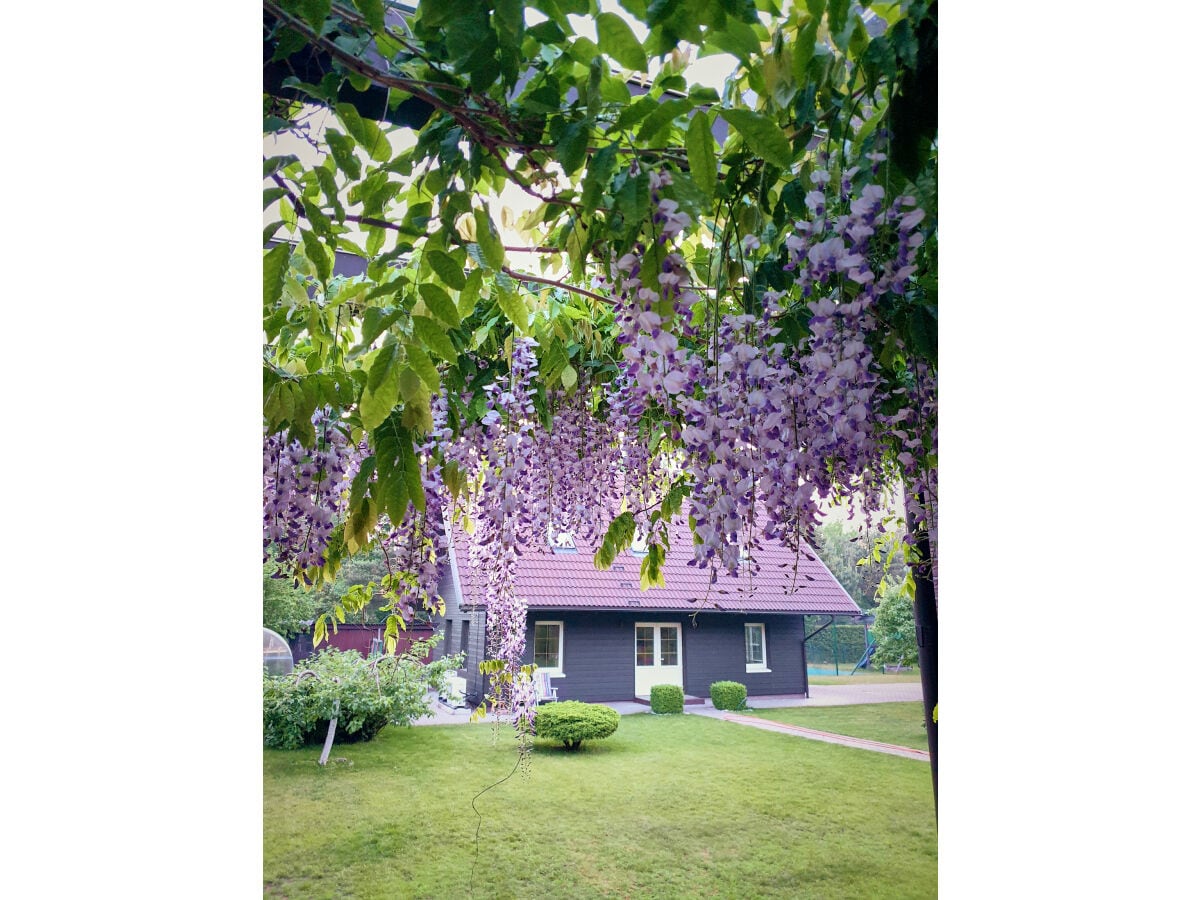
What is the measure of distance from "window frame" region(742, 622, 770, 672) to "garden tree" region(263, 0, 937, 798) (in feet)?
1.08

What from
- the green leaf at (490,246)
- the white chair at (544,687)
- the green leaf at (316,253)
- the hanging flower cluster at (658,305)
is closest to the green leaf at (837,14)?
the hanging flower cluster at (658,305)

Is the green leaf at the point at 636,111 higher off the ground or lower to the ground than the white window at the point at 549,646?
higher

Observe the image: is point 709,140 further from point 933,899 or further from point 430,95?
point 933,899

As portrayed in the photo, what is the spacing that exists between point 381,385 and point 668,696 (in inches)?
Answer: 34.0

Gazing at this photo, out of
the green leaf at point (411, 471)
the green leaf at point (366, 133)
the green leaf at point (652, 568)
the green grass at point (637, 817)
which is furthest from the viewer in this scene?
the green leaf at point (652, 568)

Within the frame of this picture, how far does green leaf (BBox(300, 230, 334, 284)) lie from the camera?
121 cm

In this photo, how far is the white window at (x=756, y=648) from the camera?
166 centimetres

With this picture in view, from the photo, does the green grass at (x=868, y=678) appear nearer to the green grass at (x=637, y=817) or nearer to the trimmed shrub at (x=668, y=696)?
the green grass at (x=637, y=817)

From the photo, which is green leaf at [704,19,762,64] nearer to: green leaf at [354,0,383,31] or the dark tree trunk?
green leaf at [354,0,383,31]

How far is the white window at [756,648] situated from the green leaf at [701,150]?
90cm
